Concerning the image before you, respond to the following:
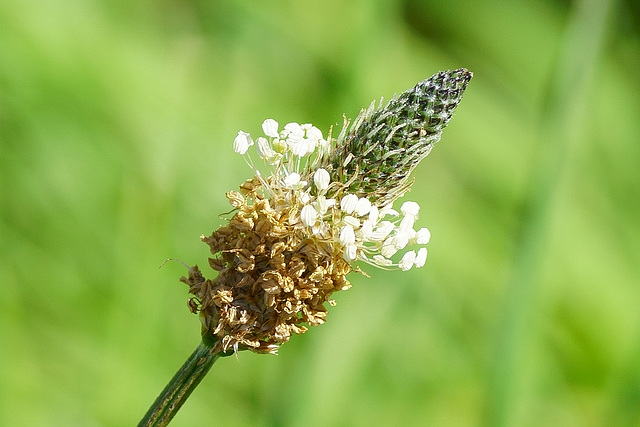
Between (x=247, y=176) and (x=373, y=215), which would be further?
(x=247, y=176)

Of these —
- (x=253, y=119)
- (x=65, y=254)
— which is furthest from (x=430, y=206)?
(x=65, y=254)

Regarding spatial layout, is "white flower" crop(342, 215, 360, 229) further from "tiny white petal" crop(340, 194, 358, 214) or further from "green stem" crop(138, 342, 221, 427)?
"green stem" crop(138, 342, 221, 427)

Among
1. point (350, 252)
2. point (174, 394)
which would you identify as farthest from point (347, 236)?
point (174, 394)

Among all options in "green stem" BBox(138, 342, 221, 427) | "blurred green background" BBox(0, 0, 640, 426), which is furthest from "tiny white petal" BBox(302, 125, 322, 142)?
"blurred green background" BBox(0, 0, 640, 426)

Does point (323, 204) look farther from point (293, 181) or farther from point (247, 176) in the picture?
point (247, 176)

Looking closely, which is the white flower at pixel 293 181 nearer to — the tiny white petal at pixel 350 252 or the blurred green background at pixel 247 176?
the tiny white petal at pixel 350 252

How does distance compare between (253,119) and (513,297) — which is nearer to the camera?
(513,297)

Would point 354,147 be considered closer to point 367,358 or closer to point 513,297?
point 513,297

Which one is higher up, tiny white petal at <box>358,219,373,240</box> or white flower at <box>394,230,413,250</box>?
white flower at <box>394,230,413,250</box>
